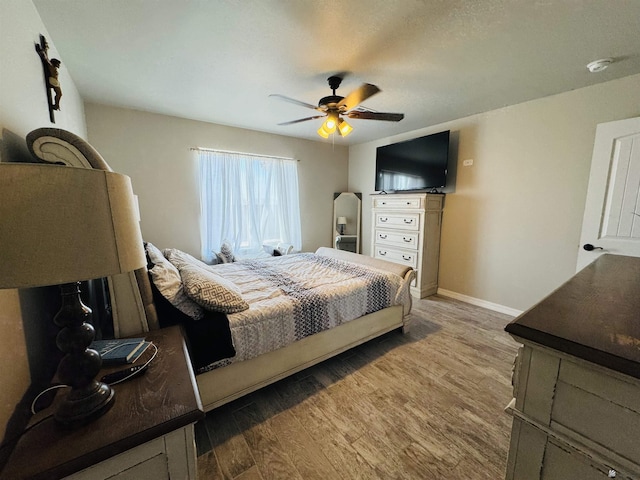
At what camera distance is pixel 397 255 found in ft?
12.9

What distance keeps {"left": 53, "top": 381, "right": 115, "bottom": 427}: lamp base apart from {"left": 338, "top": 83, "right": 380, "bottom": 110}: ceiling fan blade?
7.36 ft

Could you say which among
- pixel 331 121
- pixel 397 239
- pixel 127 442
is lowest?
pixel 127 442

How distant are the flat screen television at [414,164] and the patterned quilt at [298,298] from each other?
1.77 m

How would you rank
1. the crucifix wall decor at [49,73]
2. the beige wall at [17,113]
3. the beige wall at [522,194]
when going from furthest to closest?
the beige wall at [522,194]
the crucifix wall decor at [49,73]
the beige wall at [17,113]

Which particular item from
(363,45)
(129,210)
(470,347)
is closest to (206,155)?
(363,45)

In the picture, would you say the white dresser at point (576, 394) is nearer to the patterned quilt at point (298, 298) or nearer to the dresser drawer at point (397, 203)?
the patterned quilt at point (298, 298)

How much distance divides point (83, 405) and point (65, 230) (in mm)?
567

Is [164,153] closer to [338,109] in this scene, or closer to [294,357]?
[338,109]

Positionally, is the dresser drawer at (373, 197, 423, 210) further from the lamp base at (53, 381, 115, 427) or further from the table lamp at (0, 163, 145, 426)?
the lamp base at (53, 381, 115, 427)

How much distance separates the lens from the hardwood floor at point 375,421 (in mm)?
1327

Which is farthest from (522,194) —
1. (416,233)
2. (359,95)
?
(359,95)

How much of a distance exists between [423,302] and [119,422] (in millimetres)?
3432

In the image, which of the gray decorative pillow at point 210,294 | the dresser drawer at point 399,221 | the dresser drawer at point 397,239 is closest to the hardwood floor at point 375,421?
the gray decorative pillow at point 210,294

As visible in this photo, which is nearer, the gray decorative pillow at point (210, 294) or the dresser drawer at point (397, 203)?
the gray decorative pillow at point (210, 294)
